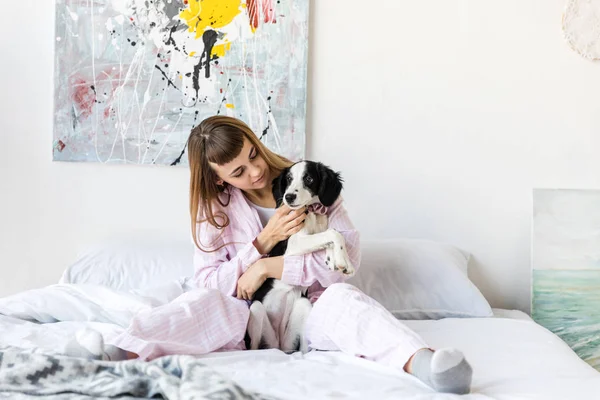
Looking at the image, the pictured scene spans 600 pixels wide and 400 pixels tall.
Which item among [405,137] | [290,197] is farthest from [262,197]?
[405,137]

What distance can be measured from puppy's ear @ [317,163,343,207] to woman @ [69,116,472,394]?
60 mm

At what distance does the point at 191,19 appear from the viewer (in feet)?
8.18

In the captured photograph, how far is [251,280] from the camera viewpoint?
177cm

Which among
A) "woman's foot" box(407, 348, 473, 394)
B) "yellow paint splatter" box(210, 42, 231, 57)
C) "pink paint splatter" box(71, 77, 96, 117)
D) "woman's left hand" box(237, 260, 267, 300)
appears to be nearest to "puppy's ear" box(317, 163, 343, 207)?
"woman's left hand" box(237, 260, 267, 300)

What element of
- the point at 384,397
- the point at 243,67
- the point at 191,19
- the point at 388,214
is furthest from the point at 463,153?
the point at 384,397

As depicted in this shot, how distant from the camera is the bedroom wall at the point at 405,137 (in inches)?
99.0

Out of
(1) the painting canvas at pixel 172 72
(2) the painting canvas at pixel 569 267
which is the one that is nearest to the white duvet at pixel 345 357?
(2) the painting canvas at pixel 569 267

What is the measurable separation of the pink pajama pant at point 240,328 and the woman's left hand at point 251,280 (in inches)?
3.6

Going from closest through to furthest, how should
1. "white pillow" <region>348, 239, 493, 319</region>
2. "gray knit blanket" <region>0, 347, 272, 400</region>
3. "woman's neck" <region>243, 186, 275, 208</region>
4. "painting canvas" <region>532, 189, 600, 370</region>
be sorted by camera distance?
"gray knit blanket" <region>0, 347, 272, 400</region> → "woman's neck" <region>243, 186, 275, 208</region> → "white pillow" <region>348, 239, 493, 319</region> → "painting canvas" <region>532, 189, 600, 370</region>

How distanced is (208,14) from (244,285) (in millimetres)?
1201

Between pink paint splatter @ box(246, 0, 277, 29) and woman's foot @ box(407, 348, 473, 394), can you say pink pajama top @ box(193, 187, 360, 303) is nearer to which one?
woman's foot @ box(407, 348, 473, 394)

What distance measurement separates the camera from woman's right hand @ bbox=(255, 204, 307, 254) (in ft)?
5.86

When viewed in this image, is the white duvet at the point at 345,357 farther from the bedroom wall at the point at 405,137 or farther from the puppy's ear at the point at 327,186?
the bedroom wall at the point at 405,137

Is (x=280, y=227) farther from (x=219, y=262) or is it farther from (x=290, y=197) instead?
(x=219, y=262)
